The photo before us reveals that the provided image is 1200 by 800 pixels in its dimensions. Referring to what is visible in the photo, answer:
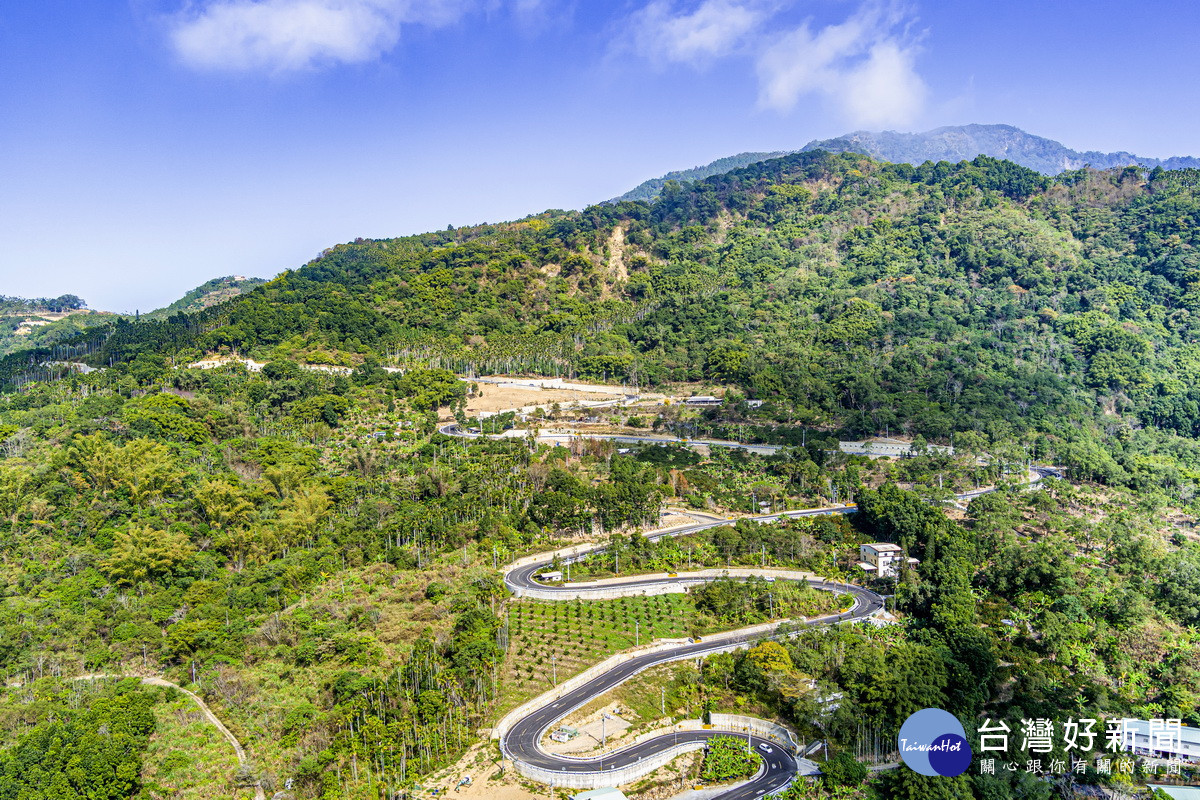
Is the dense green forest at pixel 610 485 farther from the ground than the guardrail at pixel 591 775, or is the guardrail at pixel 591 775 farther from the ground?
the dense green forest at pixel 610 485

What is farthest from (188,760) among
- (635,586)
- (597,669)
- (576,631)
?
(635,586)

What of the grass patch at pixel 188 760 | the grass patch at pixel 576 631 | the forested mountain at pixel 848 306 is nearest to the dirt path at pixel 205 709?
the grass patch at pixel 188 760

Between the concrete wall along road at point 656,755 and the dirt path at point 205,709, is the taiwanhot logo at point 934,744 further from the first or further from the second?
the dirt path at point 205,709

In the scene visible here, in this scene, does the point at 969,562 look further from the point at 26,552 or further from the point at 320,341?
the point at 320,341

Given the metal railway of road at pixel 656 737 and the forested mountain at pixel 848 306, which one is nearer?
the metal railway of road at pixel 656 737

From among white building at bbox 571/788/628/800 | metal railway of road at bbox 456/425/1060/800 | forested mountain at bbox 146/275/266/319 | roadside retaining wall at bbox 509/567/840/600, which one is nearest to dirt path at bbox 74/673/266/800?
metal railway of road at bbox 456/425/1060/800

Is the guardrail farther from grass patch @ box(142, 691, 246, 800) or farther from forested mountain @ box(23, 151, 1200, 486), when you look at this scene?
forested mountain @ box(23, 151, 1200, 486)

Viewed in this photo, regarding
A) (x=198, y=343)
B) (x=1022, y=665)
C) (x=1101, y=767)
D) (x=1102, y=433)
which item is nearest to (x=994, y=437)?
(x=1102, y=433)

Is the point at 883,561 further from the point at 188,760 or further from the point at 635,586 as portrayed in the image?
the point at 188,760
